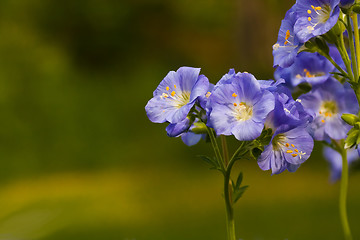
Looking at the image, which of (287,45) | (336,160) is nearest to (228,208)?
(287,45)

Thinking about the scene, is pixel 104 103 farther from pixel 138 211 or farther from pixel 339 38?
pixel 339 38

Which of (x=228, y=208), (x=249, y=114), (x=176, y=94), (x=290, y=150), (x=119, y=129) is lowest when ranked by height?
(x=228, y=208)

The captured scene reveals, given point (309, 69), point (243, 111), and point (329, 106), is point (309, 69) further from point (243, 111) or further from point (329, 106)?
point (243, 111)

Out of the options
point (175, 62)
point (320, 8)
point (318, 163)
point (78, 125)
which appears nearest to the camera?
point (320, 8)

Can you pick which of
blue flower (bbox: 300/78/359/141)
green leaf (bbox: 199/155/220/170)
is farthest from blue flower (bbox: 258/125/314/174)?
blue flower (bbox: 300/78/359/141)

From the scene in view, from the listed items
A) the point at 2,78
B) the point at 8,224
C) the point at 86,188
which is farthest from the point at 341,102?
the point at 2,78

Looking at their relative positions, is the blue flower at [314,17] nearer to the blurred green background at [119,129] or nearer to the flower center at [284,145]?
the flower center at [284,145]
